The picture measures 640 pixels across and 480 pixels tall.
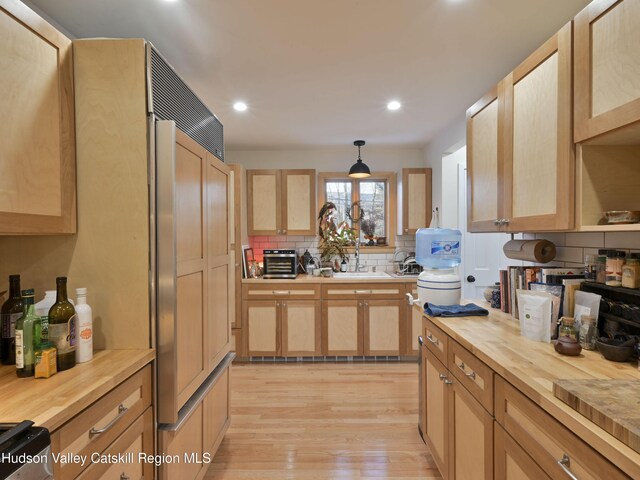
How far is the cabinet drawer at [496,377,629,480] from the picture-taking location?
0.78 m

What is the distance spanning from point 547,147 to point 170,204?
164cm

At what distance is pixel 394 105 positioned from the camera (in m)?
2.83

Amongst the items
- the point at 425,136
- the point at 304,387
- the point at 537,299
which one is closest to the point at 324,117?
the point at 425,136

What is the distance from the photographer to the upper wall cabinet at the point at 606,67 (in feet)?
3.41

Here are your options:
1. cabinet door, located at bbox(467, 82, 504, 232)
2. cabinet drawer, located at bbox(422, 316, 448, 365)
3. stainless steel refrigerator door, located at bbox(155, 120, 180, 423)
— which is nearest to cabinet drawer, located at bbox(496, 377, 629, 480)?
cabinet drawer, located at bbox(422, 316, 448, 365)

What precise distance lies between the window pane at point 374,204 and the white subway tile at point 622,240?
9.33ft

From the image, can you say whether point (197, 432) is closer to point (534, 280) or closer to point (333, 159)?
point (534, 280)

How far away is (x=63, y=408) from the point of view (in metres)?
0.92

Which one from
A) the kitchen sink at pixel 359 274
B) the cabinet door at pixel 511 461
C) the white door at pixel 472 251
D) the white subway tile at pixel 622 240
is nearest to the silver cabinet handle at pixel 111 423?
the cabinet door at pixel 511 461

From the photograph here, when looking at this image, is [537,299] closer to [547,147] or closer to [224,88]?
[547,147]

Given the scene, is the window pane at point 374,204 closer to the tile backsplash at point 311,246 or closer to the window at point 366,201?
the window at point 366,201

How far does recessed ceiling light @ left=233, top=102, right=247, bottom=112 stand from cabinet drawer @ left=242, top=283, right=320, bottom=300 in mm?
1824

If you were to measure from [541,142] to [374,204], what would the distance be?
292 cm

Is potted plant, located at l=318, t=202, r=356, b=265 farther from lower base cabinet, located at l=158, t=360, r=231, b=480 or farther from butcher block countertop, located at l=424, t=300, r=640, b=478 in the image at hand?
butcher block countertop, located at l=424, t=300, r=640, b=478
